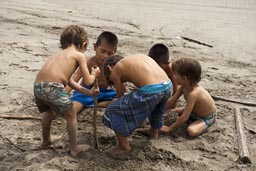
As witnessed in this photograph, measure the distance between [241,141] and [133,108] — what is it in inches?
47.4

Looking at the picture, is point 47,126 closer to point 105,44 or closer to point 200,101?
point 105,44

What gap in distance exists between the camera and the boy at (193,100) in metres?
4.00

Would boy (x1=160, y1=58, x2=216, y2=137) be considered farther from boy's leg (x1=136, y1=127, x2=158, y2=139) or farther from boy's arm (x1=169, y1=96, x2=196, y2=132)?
boy's leg (x1=136, y1=127, x2=158, y2=139)

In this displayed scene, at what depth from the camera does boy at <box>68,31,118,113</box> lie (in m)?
4.36

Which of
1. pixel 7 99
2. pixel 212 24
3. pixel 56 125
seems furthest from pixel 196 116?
pixel 212 24

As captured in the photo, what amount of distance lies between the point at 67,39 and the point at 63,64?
0.30m

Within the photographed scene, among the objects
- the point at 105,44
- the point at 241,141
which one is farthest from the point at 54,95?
the point at 241,141

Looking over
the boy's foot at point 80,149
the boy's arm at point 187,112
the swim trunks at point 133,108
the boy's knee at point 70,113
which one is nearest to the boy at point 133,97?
the swim trunks at point 133,108

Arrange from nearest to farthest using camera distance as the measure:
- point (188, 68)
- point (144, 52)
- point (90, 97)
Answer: point (188, 68) < point (90, 97) < point (144, 52)

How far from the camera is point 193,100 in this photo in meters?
4.04

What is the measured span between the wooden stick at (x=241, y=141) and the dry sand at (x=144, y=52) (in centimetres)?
5

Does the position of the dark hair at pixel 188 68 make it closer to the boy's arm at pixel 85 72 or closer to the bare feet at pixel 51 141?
the boy's arm at pixel 85 72

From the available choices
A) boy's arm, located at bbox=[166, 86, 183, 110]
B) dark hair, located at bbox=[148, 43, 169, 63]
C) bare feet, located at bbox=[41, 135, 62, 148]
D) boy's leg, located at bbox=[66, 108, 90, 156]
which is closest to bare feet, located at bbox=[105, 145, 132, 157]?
boy's leg, located at bbox=[66, 108, 90, 156]

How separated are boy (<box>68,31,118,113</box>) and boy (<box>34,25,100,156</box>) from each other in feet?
2.14
